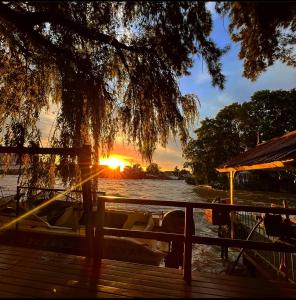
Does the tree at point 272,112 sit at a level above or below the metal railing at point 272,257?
above

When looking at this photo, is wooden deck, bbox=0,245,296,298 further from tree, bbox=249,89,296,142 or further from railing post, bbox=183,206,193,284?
tree, bbox=249,89,296,142

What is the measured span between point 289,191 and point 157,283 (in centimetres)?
5341

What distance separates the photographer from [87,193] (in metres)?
5.36

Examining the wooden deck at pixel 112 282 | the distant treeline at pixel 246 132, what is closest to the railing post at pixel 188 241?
the wooden deck at pixel 112 282

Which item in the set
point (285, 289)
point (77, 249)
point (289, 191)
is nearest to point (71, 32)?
point (285, 289)

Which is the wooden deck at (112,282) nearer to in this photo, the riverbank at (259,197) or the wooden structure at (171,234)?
the wooden structure at (171,234)

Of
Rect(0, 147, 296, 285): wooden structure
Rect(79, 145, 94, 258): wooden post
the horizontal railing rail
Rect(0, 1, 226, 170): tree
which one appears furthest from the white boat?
the horizontal railing rail

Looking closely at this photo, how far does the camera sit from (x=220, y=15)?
371 cm

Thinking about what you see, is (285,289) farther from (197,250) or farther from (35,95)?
(197,250)

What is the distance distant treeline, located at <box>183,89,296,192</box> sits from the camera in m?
49.5

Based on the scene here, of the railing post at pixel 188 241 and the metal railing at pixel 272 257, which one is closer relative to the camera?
the railing post at pixel 188 241

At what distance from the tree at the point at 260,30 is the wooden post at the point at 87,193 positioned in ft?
9.72

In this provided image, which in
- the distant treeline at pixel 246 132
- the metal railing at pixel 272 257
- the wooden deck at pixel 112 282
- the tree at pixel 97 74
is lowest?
the metal railing at pixel 272 257

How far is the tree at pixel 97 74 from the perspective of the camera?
457cm
